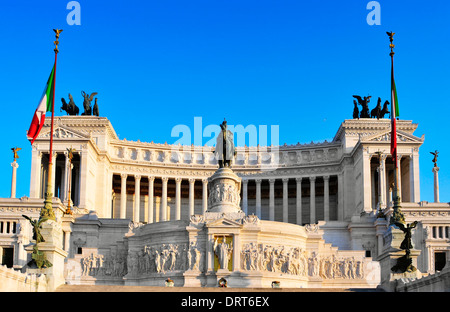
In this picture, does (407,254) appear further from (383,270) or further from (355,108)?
(355,108)

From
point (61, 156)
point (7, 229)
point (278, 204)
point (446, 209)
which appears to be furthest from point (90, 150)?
point (446, 209)

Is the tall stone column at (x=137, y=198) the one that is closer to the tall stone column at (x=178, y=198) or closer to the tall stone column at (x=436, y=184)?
the tall stone column at (x=178, y=198)

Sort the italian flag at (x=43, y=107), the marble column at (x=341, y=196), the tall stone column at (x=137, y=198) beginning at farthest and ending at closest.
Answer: the tall stone column at (x=137, y=198), the marble column at (x=341, y=196), the italian flag at (x=43, y=107)

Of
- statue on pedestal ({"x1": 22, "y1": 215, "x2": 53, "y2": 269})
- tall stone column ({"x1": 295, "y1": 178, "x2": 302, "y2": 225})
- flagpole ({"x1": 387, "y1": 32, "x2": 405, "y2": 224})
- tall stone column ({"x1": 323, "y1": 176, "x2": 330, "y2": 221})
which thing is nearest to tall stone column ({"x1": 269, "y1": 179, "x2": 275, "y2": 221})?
tall stone column ({"x1": 295, "y1": 178, "x2": 302, "y2": 225})

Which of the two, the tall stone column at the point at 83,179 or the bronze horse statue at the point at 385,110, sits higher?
the bronze horse statue at the point at 385,110

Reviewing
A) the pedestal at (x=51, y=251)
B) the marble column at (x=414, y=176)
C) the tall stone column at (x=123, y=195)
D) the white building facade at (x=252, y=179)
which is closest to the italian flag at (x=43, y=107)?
the pedestal at (x=51, y=251)

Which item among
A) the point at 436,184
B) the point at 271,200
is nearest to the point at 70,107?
the point at 271,200

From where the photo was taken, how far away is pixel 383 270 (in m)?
39.2

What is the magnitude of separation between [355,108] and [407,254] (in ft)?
176

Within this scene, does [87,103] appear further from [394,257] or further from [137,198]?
[394,257]

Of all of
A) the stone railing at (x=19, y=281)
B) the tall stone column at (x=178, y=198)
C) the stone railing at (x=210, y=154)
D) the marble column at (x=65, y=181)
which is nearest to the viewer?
the stone railing at (x=19, y=281)

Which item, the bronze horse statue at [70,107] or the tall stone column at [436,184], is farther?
the bronze horse statue at [70,107]

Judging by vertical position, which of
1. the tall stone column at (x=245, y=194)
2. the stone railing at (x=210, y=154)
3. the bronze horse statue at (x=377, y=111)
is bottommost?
the tall stone column at (x=245, y=194)

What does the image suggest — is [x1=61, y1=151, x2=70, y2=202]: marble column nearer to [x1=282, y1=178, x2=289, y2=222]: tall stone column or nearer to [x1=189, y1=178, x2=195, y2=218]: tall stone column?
[x1=189, y1=178, x2=195, y2=218]: tall stone column
